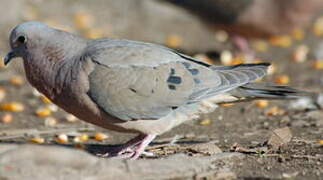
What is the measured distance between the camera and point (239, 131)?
613 centimetres

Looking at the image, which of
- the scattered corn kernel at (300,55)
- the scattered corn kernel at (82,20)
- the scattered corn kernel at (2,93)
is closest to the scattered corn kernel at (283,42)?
the scattered corn kernel at (300,55)

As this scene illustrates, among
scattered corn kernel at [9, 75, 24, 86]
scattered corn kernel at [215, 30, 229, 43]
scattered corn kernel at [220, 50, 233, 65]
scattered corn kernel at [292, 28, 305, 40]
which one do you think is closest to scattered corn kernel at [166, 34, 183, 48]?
scattered corn kernel at [215, 30, 229, 43]

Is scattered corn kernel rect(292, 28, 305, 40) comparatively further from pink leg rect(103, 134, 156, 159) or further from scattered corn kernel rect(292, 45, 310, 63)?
pink leg rect(103, 134, 156, 159)

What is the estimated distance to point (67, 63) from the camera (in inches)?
195

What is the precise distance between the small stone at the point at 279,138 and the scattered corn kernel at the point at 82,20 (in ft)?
17.5

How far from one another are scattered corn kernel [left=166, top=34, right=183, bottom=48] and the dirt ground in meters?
1.74

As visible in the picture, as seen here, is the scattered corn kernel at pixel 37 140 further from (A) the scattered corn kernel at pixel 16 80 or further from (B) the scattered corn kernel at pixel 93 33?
(B) the scattered corn kernel at pixel 93 33

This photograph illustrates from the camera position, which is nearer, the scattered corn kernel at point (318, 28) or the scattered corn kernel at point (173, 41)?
the scattered corn kernel at point (173, 41)

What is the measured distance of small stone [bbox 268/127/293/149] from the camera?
523 centimetres

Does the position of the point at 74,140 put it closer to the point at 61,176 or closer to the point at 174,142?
the point at 174,142

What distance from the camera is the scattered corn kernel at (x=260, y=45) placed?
996 cm

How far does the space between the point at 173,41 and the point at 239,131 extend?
3.91 m

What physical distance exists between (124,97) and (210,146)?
0.71m

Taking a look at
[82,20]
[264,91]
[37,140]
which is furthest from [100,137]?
[82,20]
